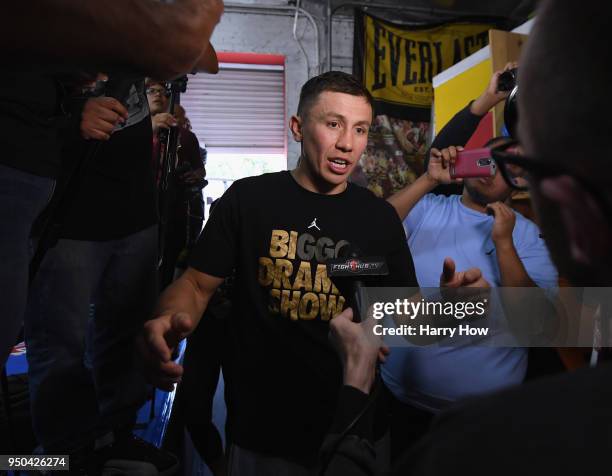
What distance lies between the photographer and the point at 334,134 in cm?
149

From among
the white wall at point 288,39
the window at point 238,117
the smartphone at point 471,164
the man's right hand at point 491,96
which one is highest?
the white wall at point 288,39

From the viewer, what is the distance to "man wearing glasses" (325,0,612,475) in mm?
300

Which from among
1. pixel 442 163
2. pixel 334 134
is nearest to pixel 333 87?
pixel 334 134

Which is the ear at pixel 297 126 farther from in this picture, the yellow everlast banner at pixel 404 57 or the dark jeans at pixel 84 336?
the yellow everlast banner at pixel 404 57

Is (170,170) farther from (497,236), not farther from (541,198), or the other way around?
(541,198)

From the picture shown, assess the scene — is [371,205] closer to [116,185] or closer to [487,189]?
[487,189]

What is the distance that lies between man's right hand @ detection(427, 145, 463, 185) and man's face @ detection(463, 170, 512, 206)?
0.17 meters

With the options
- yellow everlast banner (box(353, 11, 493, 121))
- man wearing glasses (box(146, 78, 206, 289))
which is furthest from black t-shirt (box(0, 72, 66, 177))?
yellow everlast banner (box(353, 11, 493, 121))

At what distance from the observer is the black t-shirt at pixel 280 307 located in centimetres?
127

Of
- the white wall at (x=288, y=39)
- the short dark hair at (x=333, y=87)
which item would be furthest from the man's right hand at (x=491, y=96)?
the white wall at (x=288, y=39)

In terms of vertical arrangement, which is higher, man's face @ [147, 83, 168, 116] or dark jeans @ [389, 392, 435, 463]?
man's face @ [147, 83, 168, 116]

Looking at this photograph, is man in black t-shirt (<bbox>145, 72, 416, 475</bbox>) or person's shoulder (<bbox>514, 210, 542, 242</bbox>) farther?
person's shoulder (<bbox>514, 210, 542, 242</bbox>)

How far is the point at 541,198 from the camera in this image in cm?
44

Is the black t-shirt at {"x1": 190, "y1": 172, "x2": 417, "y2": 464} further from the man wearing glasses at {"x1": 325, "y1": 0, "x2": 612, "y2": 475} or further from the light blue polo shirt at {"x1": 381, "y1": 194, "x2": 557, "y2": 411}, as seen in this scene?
the man wearing glasses at {"x1": 325, "y1": 0, "x2": 612, "y2": 475}
